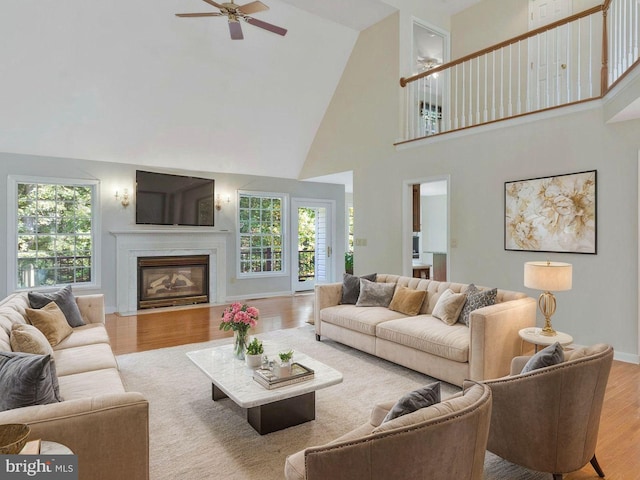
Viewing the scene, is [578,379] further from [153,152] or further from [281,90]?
[153,152]

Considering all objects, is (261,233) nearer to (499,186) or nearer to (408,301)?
(408,301)

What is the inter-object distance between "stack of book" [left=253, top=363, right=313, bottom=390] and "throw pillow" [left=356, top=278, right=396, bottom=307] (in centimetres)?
196

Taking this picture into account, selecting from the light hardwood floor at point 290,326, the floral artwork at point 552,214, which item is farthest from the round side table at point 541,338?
the floral artwork at point 552,214

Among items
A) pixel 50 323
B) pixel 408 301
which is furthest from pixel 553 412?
pixel 50 323

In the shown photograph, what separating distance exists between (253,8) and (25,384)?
3.58 meters

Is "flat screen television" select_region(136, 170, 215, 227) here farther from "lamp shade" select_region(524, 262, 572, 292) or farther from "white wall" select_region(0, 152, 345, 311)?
"lamp shade" select_region(524, 262, 572, 292)

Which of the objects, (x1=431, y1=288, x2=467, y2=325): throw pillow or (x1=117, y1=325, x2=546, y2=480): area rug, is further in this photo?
(x1=431, y1=288, x2=467, y2=325): throw pillow

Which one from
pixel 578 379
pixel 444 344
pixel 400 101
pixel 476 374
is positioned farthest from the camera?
pixel 400 101

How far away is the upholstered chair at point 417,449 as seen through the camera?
3.99 feet

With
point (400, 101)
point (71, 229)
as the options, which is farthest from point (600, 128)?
point (71, 229)

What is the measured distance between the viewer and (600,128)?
13.7ft

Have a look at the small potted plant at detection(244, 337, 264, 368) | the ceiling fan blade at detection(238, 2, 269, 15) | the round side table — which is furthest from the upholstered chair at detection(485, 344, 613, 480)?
the ceiling fan blade at detection(238, 2, 269, 15)

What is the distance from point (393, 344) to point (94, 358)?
100 inches

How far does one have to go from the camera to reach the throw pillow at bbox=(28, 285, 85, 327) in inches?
143
